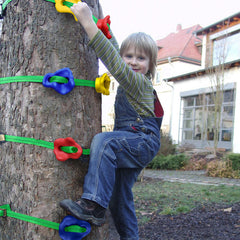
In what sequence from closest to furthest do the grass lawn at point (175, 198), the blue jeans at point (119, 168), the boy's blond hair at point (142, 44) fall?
the blue jeans at point (119, 168) < the boy's blond hair at point (142, 44) < the grass lawn at point (175, 198)

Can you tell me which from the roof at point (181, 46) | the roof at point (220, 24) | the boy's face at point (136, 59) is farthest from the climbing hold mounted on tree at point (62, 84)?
the roof at point (181, 46)

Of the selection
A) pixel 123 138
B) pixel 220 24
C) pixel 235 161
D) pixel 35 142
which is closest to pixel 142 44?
pixel 123 138

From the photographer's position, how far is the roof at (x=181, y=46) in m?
19.8

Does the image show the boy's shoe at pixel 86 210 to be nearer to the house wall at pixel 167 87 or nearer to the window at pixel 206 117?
the window at pixel 206 117

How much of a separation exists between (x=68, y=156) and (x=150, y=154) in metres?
0.65

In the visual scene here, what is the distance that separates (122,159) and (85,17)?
873mm

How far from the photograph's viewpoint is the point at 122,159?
70.2 inches

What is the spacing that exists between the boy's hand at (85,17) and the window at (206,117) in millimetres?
11575

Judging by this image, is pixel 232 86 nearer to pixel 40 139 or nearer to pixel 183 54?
pixel 183 54

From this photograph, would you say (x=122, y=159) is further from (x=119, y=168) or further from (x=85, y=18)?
(x=85, y=18)

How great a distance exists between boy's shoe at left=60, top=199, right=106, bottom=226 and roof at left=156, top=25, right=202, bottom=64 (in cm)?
→ 1806

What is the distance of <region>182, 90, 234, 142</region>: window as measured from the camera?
1276cm

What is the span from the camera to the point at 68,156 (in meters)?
1.51

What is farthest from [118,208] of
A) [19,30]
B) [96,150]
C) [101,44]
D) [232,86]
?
[232,86]
